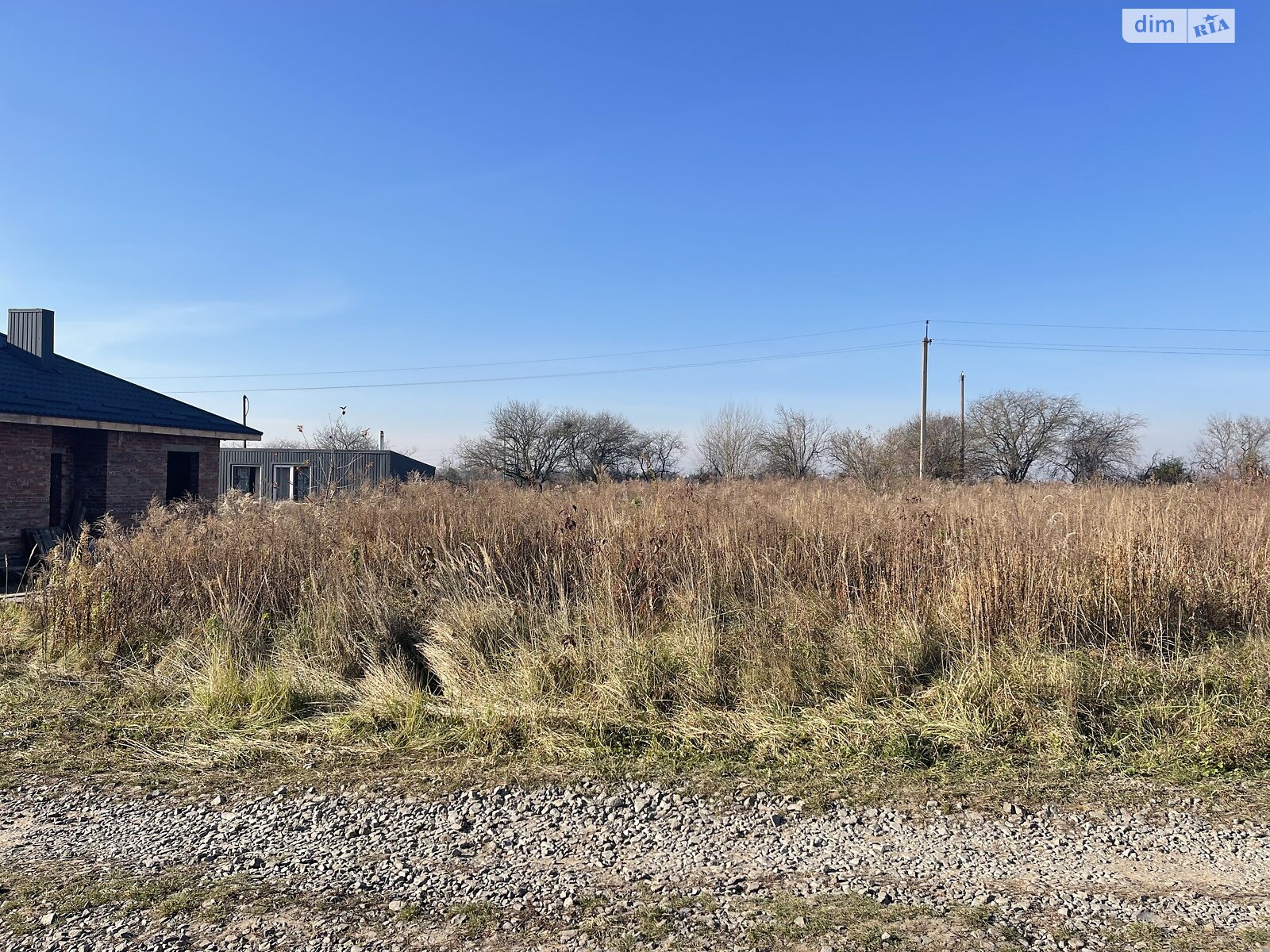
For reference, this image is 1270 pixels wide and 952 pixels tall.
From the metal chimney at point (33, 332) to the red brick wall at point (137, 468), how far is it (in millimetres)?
2732

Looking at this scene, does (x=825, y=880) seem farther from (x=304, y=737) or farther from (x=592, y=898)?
(x=304, y=737)

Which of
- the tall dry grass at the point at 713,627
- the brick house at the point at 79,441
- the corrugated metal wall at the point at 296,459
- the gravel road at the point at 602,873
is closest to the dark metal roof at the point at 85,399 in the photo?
the brick house at the point at 79,441

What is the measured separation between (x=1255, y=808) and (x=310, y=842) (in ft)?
13.8

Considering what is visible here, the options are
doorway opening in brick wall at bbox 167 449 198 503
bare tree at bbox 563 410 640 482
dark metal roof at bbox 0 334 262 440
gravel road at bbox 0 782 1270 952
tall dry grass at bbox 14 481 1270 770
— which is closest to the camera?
gravel road at bbox 0 782 1270 952

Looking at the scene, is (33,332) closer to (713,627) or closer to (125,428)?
(125,428)

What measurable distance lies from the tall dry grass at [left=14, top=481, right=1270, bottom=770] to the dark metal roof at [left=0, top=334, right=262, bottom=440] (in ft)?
28.1

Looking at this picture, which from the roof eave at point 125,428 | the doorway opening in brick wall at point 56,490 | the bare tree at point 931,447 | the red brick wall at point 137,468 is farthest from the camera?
the bare tree at point 931,447

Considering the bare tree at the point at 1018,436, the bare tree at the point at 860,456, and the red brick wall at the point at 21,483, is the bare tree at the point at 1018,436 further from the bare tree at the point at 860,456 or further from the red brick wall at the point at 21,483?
the red brick wall at the point at 21,483

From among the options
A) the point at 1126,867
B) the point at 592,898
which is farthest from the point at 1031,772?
the point at 592,898

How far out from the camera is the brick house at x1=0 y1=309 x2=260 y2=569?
14000mm

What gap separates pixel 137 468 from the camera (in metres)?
16.6

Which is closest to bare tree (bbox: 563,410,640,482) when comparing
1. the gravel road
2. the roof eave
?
the roof eave

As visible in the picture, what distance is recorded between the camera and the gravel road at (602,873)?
253 centimetres

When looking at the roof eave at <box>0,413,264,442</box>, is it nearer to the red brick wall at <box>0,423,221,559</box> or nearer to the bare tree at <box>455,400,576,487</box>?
the red brick wall at <box>0,423,221,559</box>
